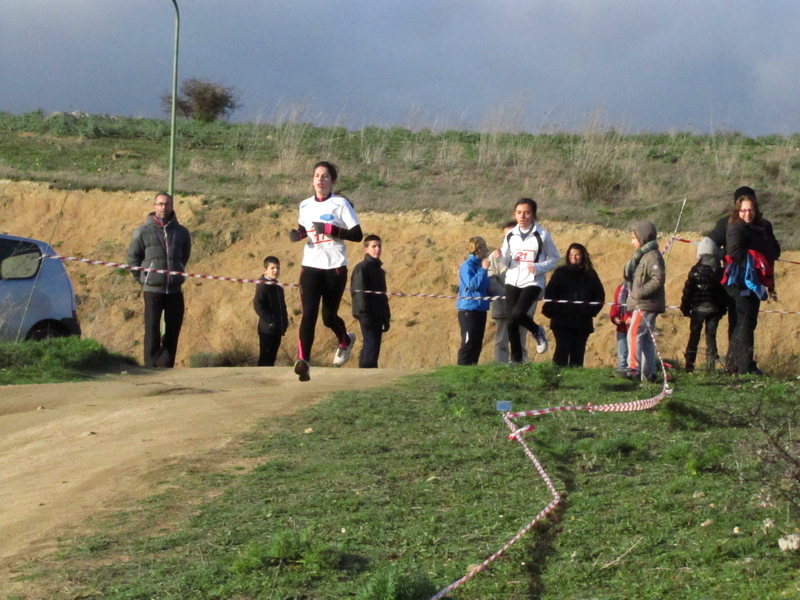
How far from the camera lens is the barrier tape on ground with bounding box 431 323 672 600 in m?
4.53

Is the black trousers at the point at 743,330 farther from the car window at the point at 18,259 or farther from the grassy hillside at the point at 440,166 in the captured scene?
the grassy hillside at the point at 440,166

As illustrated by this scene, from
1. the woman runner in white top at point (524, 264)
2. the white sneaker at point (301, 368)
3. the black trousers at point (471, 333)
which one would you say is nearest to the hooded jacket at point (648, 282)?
the woman runner in white top at point (524, 264)

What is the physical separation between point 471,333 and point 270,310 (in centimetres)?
282

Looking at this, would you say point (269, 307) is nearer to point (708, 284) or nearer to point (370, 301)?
point (370, 301)

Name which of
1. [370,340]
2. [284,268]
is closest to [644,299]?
[370,340]

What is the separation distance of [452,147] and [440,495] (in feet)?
75.7

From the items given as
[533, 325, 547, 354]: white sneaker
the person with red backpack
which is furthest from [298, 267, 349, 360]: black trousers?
[533, 325, 547, 354]: white sneaker

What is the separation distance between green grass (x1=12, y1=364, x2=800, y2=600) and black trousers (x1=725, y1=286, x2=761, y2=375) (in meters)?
3.08

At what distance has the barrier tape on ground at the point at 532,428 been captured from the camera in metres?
4.53

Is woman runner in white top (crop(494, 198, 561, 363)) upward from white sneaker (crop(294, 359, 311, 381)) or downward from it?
upward

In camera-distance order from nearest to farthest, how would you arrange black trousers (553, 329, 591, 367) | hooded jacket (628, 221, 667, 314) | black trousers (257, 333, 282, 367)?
hooded jacket (628, 221, 667, 314)
black trousers (553, 329, 591, 367)
black trousers (257, 333, 282, 367)

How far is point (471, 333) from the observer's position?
13.0 meters

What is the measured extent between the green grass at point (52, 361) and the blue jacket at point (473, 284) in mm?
4252

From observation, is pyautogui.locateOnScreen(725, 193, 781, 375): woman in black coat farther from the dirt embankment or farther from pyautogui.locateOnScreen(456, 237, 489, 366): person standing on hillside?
the dirt embankment
